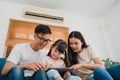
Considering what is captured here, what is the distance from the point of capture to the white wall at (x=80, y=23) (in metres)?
3.14

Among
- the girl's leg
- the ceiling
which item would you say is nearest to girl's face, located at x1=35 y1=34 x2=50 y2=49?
the girl's leg

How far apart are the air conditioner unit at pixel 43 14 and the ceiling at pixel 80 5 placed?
11 centimetres

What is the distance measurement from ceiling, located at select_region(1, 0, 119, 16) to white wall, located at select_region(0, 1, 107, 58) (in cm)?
11

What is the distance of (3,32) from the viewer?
303 cm

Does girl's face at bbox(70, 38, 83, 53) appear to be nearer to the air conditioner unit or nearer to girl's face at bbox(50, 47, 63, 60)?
girl's face at bbox(50, 47, 63, 60)

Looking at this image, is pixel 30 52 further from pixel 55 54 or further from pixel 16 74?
pixel 16 74

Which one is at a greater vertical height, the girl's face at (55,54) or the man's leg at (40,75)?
the girl's face at (55,54)

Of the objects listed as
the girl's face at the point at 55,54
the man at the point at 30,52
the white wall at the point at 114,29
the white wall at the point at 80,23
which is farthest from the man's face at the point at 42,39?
the white wall at the point at 114,29

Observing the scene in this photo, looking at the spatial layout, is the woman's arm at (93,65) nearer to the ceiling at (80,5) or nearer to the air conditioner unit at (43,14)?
the air conditioner unit at (43,14)

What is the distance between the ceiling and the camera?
326 centimetres

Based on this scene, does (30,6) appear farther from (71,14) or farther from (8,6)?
(71,14)

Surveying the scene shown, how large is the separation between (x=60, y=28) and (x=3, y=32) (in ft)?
3.60

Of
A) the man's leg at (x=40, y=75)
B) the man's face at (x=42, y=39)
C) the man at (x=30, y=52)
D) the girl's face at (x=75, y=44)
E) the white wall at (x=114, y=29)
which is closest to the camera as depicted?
the man's leg at (x=40, y=75)

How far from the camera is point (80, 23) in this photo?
357cm
